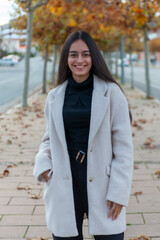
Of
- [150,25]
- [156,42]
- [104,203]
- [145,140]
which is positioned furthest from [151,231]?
[156,42]

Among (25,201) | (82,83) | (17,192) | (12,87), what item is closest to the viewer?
(82,83)

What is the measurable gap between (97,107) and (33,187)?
2862 millimetres

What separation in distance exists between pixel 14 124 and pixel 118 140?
8.11 metres

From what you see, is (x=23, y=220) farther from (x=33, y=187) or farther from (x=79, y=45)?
(x=79, y=45)

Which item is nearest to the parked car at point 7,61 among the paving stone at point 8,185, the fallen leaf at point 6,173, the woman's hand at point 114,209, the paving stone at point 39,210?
the fallen leaf at point 6,173

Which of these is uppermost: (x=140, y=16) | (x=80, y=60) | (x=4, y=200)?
(x=140, y=16)

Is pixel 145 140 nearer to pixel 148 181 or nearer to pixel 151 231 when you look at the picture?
pixel 148 181

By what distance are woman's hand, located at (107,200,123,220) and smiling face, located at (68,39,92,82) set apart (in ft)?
2.53

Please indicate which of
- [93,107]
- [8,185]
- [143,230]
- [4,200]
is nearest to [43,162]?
[93,107]

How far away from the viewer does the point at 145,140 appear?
26.9ft

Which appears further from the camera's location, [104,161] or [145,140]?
[145,140]

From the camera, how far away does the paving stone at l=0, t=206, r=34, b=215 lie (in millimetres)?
4215

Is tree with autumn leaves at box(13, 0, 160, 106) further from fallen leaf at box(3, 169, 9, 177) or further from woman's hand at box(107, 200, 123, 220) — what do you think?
woman's hand at box(107, 200, 123, 220)

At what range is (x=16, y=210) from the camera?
4.28 meters
